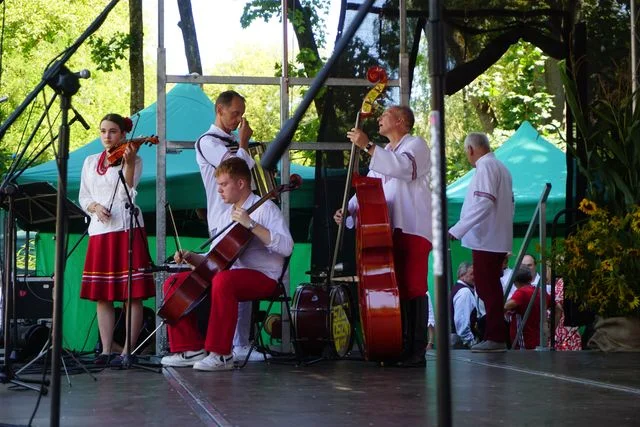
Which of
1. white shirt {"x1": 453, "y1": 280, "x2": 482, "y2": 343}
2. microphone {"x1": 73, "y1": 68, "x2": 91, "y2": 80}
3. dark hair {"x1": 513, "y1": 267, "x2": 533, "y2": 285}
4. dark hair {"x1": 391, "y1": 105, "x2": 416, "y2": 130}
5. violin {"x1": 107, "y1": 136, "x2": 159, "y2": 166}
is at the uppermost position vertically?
dark hair {"x1": 391, "y1": 105, "x2": 416, "y2": 130}

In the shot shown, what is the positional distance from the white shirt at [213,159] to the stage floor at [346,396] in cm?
110

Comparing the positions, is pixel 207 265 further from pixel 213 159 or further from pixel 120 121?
pixel 120 121

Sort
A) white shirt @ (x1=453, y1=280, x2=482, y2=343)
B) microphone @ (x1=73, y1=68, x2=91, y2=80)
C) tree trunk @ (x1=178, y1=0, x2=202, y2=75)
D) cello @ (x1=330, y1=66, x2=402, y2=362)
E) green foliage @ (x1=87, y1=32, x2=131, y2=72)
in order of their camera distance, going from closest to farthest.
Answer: microphone @ (x1=73, y1=68, x2=91, y2=80), cello @ (x1=330, y1=66, x2=402, y2=362), white shirt @ (x1=453, y1=280, x2=482, y2=343), tree trunk @ (x1=178, y1=0, x2=202, y2=75), green foliage @ (x1=87, y1=32, x2=131, y2=72)

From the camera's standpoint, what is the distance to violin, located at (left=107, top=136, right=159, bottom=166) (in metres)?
6.55

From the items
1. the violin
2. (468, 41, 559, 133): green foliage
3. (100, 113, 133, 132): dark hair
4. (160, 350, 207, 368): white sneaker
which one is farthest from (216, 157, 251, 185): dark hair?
(468, 41, 559, 133): green foliage

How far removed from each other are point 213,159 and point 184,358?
1307mm

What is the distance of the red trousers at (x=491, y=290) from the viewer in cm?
771

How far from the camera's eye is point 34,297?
29.8ft

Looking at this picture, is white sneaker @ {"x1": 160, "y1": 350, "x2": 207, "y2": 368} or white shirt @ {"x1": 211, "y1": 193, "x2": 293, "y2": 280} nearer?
white shirt @ {"x1": 211, "y1": 193, "x2": 293, "y2": 280}

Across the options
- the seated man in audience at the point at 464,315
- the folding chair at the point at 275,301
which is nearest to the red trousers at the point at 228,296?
the folding chair at the point at 275,301

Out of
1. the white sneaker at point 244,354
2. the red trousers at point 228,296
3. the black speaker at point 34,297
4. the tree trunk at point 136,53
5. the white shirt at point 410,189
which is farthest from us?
the tree trunk at point 136,53

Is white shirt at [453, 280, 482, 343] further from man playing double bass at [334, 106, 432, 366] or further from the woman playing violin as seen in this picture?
the woman playing violin

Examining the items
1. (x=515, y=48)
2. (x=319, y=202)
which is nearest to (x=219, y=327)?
(x=319, y=202)

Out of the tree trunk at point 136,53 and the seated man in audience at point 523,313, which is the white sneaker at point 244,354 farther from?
the tree trunk at point 136,53
